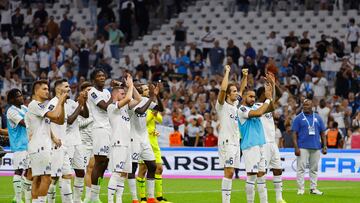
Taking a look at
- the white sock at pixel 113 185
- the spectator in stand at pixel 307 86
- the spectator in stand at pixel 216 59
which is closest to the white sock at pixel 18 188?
the white sock at pixel 113 185

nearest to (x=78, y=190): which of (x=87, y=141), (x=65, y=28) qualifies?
(x=87, y=141)

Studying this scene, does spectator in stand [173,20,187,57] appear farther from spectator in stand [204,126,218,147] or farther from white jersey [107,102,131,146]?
white jersey [107,102,131,146]

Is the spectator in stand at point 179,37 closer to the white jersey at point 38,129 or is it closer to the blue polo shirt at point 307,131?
the blue polo shirt at point 307,131

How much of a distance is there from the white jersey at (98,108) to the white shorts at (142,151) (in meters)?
0.67

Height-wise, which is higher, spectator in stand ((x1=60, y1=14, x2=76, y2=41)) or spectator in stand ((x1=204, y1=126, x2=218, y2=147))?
spectator in stand ((x1=60, y1=14, x2=76, y2=41))

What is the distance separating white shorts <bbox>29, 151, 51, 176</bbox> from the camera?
695 inches

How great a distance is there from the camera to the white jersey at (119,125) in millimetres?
19516

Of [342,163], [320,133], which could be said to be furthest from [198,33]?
[320,133]

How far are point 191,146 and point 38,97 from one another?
658 inches

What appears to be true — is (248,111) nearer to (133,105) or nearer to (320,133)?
(133,105)

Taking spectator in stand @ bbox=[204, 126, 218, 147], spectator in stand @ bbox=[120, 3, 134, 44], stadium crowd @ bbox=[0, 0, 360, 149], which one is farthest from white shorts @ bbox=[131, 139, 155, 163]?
spectator in stand @ bbox=[120, 3, 134, 44]

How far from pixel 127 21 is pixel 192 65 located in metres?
5.35

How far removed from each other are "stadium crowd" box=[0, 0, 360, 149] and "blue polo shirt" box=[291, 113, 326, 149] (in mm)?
6515

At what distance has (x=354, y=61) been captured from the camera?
37.8 meters
